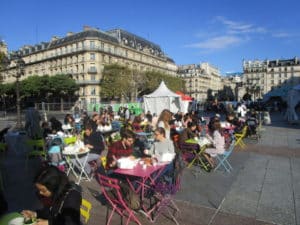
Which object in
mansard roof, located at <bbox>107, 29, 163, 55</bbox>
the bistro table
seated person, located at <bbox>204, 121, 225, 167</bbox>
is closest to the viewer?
the bistro table

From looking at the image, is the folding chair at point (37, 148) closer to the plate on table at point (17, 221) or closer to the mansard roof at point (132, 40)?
the plate on table at point (17, 221)

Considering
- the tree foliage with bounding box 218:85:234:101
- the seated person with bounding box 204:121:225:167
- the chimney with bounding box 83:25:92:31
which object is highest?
the chimney with bounding box 83:25:92:31

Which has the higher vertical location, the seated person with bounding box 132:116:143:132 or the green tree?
the green tree

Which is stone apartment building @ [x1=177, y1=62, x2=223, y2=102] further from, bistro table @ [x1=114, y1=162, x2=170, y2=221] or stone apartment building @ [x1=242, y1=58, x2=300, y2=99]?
bistro table @ [x1=114, y1=162, x2=170, y2=221]

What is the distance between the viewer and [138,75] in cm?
5459

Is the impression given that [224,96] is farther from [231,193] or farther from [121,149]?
[121,149]

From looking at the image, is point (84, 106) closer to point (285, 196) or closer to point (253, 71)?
point (285, 196)

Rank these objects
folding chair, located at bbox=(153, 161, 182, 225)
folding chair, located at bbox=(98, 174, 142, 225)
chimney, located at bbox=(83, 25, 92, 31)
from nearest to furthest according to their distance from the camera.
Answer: folding chair, located at bbox=(98, 174, 142, 225) < folding chair, located at bbox=(153, 161, 182, 225) < chimney, located at bbox=(83, 25, 92, 31)

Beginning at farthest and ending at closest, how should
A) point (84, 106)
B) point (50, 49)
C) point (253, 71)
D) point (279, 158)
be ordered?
point (253, 71) → point (50, 49) → point (84, 106) → point (279, 158)

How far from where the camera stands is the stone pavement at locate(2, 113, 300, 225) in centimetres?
436

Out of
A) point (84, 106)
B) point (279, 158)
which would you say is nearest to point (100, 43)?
point (84, 106)

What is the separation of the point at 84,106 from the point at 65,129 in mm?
22670

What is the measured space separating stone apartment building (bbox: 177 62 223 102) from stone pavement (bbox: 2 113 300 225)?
9832 cm

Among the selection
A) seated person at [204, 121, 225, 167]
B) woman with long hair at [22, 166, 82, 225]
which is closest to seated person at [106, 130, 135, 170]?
seated person at [204, 121, 225, 167]
